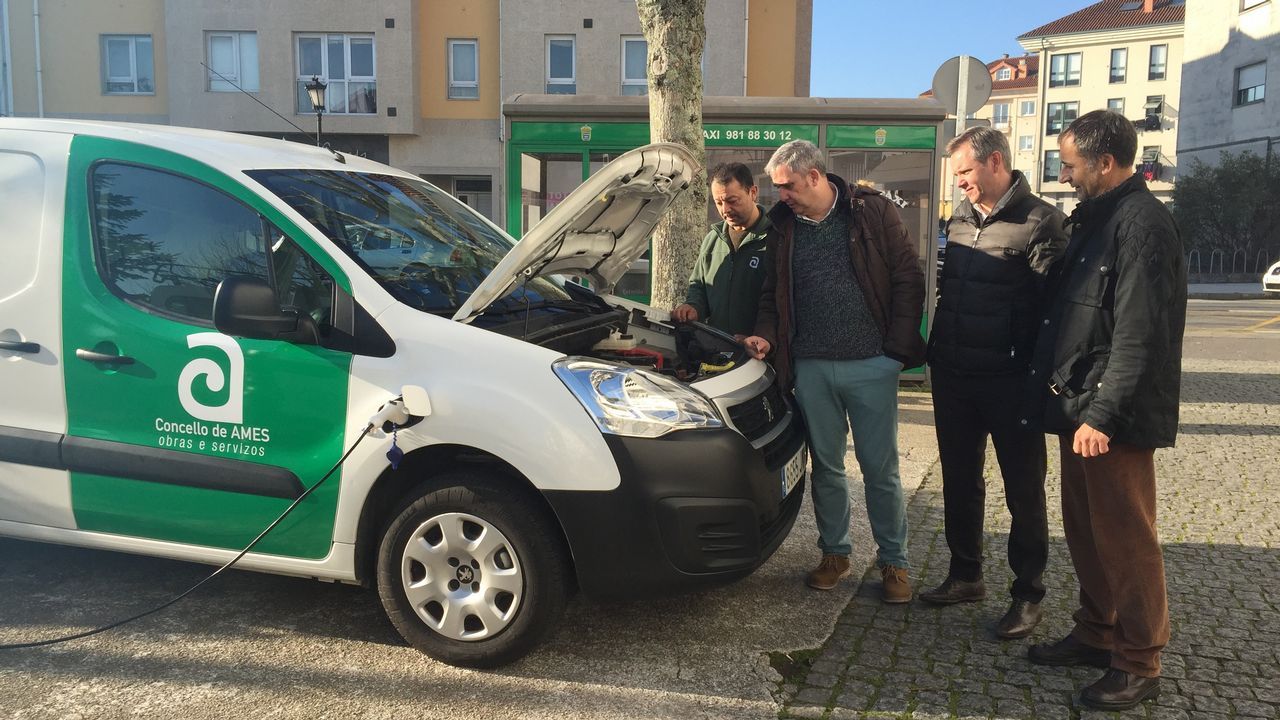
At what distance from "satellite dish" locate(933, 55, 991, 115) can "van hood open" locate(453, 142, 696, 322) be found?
13.0 ft

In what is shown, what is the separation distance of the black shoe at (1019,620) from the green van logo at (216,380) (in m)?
2.93

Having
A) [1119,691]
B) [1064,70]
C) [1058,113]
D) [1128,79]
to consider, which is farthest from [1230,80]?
[1119,691]

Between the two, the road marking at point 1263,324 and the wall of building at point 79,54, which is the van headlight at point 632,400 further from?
the wall of building at point 79,54

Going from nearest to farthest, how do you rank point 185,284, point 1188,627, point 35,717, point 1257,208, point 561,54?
point 35,717
point 185,284
point 1188,627
point 561,54
point 1257,208

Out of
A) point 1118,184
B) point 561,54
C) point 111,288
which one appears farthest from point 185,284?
point 561,54

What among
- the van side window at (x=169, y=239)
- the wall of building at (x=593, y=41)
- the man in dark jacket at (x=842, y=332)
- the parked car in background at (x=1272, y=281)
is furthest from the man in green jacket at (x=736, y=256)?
the parked car in background at (x=1272, y=281)

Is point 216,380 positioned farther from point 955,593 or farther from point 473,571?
point 955,593

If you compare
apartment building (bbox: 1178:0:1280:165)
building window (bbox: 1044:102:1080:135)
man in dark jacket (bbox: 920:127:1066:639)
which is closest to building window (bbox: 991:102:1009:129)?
building window (bbox: 1044:102:1080:135)

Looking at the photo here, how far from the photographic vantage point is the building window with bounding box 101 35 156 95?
88.1ft

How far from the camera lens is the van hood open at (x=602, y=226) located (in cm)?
358

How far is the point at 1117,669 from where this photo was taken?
3.38 m

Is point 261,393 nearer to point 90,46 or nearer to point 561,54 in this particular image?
point 561,54

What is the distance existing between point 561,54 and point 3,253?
76.3 feet

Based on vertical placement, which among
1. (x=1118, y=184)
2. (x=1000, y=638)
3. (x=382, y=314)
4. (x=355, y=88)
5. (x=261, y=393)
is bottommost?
(x=1000, y=638)
